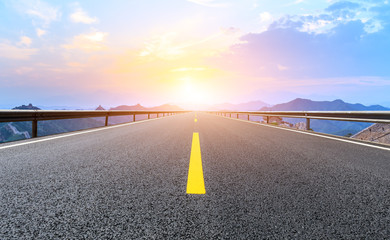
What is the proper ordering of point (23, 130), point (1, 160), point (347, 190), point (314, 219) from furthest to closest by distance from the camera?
point (23, 130) < point (1, 160) < point (347, 190) < point (314, 219)

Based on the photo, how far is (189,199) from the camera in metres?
1.93

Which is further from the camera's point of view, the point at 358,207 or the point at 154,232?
the point at 358,207

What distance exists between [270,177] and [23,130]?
20162 centimetres

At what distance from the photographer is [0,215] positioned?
1.62m

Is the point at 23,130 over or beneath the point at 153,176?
beneath

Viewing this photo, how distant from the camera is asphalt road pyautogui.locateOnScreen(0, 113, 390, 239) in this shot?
1.44m

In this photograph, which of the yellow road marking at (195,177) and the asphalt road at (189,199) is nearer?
the asphalt road at (189,199)

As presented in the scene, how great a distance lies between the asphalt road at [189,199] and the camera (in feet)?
4.74

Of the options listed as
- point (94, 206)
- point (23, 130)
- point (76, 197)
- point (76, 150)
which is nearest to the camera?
point (94, 206)

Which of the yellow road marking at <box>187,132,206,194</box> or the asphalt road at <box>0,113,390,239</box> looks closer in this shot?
the asphalt road at <box>0,113,390,239</box>

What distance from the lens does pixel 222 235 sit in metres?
1.38

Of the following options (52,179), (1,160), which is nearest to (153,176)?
(52,179)

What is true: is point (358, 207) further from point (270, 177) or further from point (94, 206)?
point (94, 206)

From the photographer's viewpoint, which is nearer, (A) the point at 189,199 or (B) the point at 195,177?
(A) the point at 189,199
